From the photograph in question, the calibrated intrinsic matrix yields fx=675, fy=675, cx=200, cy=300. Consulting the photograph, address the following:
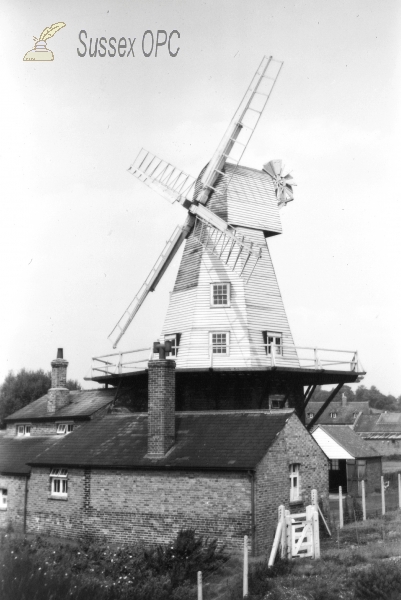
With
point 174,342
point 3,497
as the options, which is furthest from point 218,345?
point 3,497

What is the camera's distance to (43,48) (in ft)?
45.3

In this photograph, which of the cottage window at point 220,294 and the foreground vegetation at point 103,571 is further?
the cottage window at point 220,294

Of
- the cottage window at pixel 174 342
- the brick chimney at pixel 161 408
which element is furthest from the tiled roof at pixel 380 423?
the brick chimney at pixel 161 408

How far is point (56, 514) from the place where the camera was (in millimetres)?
20469

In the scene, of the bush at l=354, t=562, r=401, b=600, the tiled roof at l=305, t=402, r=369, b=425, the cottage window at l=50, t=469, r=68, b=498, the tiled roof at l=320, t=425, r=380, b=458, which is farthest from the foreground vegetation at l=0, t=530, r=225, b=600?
the tiled roof at l=305, t=402, r=369, b=425

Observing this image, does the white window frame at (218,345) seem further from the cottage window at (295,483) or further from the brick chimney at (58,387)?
the brick chimney at (58,387)

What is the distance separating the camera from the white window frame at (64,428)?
84.5ft

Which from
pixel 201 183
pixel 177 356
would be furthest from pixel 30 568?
pixel 201 183

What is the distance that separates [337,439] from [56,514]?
A: 65.2ft

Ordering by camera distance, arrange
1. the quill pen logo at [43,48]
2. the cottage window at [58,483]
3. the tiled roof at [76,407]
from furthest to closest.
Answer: the tiled roof at [76,407] → the cottage window at [58,483] → the quill pen logo at [43,48]

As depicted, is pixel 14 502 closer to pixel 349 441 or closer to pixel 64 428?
pixel 64 428

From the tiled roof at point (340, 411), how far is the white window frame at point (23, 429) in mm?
46176

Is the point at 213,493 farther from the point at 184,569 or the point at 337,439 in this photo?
the point at 337,439

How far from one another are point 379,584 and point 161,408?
861 cm
